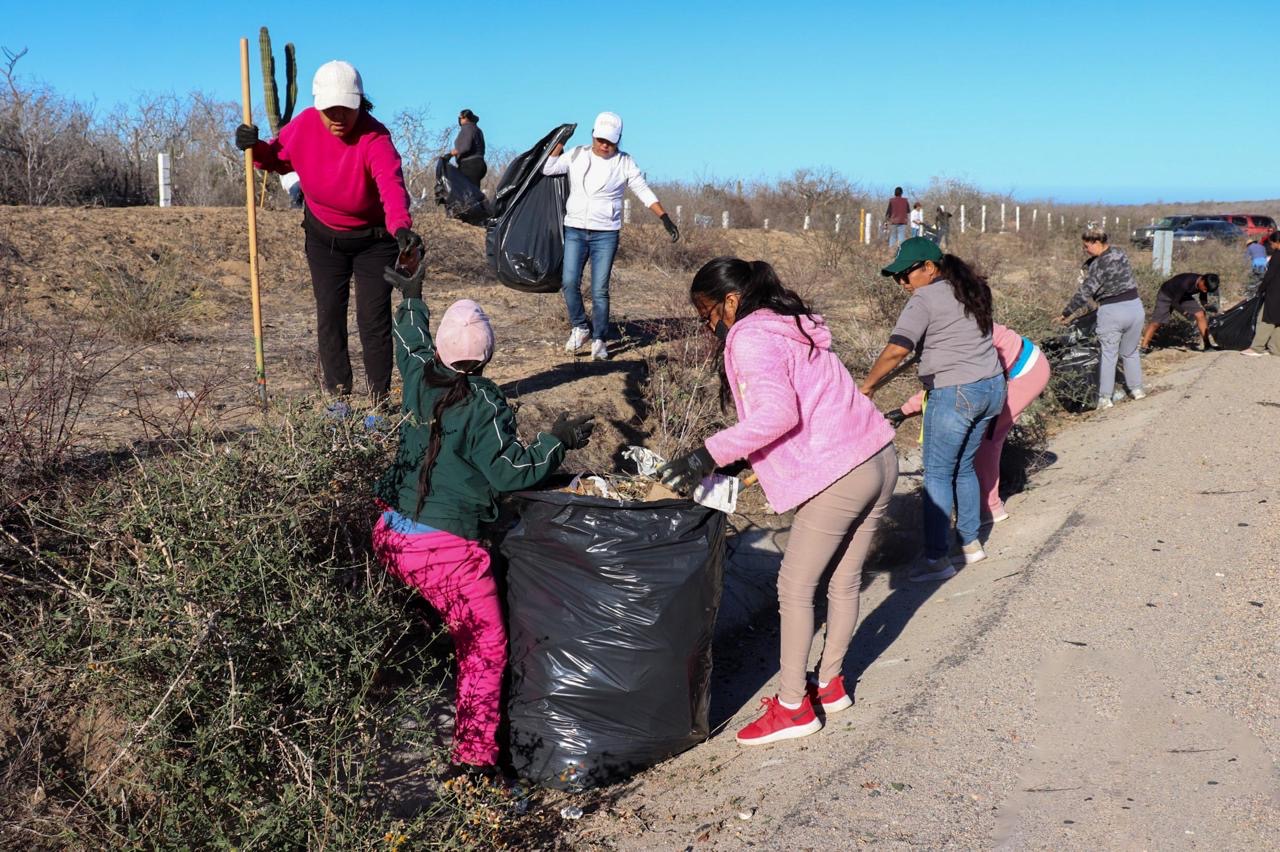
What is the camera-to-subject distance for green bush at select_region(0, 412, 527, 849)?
2.76 m

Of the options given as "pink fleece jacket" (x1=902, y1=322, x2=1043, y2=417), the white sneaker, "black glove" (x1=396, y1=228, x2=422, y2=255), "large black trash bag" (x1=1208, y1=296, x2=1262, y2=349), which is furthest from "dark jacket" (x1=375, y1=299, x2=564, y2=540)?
"large black trash bag" (x1=1208, y1=296, x2=1262, y2=349)

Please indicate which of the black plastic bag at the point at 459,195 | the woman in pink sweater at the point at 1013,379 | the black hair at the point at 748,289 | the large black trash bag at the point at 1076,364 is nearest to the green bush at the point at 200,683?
the black hair at the point at 748,289

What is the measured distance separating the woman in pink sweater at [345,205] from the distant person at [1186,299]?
8.99m

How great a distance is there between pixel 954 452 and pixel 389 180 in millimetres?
2814

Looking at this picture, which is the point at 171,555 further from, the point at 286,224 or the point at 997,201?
the point at 997,201

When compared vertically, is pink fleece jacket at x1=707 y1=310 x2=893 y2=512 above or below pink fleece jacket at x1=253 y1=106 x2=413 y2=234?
below

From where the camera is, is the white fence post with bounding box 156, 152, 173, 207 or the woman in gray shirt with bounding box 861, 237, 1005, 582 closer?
the woman in gray shirt with bounding box 861, 237, 1005, 582

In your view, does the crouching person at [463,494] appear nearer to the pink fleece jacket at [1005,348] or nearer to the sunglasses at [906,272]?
the sunglasses at [906,272]

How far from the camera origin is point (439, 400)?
3.40m

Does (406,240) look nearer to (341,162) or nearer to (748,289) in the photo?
(341,162)

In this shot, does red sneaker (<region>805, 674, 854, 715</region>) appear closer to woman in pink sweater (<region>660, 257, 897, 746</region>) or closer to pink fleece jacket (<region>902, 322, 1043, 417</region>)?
woman in pink sweater (<region>660, 257, 897, 746</region>)

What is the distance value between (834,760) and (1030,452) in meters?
4.57

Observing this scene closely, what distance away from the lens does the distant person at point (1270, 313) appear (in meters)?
10.8

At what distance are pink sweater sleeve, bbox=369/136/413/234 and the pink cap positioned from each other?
4.86 ft
